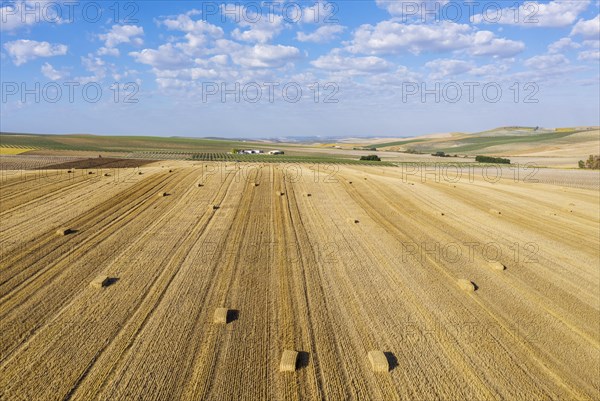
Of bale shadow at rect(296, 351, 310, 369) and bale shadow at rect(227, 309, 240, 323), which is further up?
bale shadow at rect(227, 309, 240, 323)

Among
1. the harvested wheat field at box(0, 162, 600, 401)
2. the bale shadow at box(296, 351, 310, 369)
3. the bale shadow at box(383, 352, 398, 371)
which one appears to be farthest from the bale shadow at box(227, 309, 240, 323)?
the bale shadow at box(383, 352, 398, 371)

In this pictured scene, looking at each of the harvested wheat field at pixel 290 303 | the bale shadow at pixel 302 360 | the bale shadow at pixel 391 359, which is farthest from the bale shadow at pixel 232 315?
the bale shadow at pixel 391 359

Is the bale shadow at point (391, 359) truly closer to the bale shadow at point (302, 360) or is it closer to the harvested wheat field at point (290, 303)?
the harvested wheat field at point (290, 303)

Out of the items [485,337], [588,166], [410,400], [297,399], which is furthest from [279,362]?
[588,166]

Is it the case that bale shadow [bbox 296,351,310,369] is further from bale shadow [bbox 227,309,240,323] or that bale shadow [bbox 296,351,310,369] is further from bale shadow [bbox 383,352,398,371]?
bale shadow [bbox 227,309,240,323]

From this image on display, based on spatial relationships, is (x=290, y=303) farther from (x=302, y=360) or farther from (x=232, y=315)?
(x=302, y=360)

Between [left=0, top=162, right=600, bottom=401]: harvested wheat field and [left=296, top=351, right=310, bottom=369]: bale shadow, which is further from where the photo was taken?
[left=296, top=351, right=310, bottom=369]: bale shadow

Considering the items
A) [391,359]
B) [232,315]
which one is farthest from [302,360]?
[232,315]
